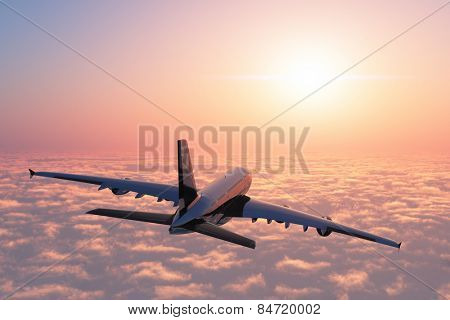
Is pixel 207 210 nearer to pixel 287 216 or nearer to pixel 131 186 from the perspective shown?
pixel 287 216

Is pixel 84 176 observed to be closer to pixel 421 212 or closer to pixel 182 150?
pixel 182 150

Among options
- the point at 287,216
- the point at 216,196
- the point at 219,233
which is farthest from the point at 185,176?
the point at 287,216

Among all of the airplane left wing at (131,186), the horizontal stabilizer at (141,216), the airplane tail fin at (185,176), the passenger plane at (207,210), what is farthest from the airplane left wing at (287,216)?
the horizontal stabilizer at (141,216)

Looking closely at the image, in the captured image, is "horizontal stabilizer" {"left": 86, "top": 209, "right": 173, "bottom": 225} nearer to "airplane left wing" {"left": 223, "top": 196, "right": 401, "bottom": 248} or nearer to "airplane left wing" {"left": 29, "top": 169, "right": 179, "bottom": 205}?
"airplane left wing" {"left": 29, "top": 169, "right": 179, "bottom": 205}

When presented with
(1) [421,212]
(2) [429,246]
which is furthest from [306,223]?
(1) [421,212]

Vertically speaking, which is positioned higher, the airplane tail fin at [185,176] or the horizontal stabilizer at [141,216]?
the airplane tail fin at [185,176]

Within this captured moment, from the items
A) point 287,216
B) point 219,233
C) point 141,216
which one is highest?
point 141,216

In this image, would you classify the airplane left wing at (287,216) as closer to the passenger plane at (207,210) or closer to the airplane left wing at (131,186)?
the passenger plane at (207,210)

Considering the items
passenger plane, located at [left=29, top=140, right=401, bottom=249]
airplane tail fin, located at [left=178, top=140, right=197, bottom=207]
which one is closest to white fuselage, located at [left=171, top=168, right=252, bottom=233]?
passenger plane, located at [left=29, top=140, right=401, bottom=249]
